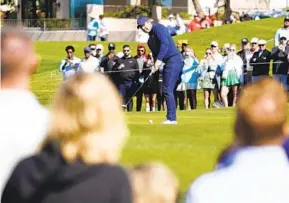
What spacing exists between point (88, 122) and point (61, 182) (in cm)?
31

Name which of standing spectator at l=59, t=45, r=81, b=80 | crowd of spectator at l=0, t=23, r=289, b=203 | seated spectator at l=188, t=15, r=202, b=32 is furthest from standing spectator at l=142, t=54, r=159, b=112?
seated spectator at l=188, t=15, r=202, b=32

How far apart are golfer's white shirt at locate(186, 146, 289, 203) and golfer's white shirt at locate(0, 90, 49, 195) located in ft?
3.60

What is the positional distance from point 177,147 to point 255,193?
6.96m

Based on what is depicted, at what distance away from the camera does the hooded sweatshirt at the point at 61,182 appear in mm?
4551

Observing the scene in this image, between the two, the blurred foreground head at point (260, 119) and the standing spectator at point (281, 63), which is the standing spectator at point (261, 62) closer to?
the standing spectator at point (281, 63)

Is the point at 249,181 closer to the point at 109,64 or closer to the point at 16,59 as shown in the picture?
the point at 16,59

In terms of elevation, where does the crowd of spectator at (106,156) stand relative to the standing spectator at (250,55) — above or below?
above

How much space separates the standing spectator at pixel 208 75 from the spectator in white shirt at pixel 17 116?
19.2 m

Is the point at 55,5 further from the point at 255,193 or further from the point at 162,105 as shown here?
the point at 255,193

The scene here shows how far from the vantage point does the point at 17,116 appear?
5.70 meters

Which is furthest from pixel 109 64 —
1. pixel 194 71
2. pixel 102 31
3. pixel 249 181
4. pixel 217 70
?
pixel 102 31

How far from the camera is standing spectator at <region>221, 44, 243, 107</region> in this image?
24250mm

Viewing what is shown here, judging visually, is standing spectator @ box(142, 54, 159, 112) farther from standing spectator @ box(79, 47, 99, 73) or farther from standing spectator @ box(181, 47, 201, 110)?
standing spectator @ box(79, 47, 99, 73)

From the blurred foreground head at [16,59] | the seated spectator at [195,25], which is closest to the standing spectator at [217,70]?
the blurred foreground head at [16,59]
